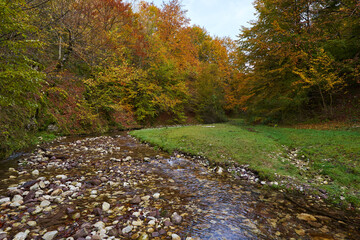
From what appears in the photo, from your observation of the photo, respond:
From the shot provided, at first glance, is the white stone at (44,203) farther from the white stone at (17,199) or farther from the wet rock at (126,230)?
the wet rock at (126,230)

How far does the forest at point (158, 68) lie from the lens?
7.49 metres

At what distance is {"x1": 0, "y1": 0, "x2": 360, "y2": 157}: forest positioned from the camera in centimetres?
749

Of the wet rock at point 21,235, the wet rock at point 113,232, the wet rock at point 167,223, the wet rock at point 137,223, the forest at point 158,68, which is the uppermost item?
the forest at point 158,68

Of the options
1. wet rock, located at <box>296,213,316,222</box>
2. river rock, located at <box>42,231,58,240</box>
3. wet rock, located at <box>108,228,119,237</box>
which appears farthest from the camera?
wet rock, located at <box>296,213,316,222</box>

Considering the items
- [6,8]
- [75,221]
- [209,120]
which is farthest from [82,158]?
[209,120]

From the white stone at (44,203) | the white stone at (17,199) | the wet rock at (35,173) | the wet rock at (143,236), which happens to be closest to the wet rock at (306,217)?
the wet rock at (143,236)

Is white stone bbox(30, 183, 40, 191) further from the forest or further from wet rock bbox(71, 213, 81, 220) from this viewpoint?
the forest

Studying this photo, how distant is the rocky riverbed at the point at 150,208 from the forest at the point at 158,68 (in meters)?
2.60

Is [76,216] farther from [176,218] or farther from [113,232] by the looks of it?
[176,218]

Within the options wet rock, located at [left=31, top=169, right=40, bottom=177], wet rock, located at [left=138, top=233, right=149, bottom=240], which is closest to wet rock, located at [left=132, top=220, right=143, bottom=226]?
wet rock, located at [left=138, top=233, right=149, bottom=240]

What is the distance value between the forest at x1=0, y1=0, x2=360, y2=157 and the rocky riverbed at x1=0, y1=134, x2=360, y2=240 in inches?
102

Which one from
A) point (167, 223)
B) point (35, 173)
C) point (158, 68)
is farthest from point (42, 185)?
point (158, 68)

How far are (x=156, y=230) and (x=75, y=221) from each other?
1.59m

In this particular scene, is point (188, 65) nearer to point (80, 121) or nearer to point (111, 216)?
point (80, 121)
